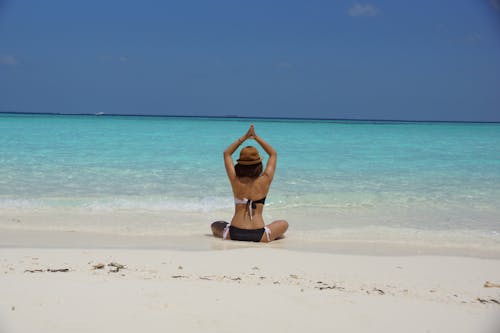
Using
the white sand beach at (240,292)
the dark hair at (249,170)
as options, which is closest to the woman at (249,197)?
the dark hair at (249,170)

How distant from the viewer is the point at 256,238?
6.34 meters

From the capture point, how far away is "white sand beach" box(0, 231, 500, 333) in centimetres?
342

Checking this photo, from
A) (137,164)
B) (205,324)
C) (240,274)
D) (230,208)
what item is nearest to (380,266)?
(240,274)

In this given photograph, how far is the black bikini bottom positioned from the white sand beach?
69cm

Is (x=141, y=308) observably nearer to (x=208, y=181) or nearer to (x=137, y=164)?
(x=208, y=181)

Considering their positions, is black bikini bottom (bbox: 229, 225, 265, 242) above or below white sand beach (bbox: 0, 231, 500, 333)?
below

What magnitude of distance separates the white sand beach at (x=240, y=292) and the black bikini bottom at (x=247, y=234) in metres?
0.69

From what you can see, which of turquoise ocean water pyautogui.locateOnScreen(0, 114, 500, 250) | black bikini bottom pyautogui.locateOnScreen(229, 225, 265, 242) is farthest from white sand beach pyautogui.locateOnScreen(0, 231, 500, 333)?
turquoise ocean water pyautogui.locateOnScreen(0, 114, 500, 250)

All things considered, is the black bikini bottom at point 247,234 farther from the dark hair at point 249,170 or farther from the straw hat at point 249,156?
the straw hat at point 249,156

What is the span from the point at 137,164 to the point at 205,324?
11.0 metres

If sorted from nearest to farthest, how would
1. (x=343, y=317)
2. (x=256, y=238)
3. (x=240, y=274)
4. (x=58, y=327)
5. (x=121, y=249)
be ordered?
1. (x=58, y=327)
2. (x=343, y=317)
3. (x=240, y=274)
4. (x=121, y=249)
5. (x=256, y=238)

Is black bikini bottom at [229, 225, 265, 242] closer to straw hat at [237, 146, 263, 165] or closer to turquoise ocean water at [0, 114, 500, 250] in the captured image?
straw hat at [237, 146, 263, 165]

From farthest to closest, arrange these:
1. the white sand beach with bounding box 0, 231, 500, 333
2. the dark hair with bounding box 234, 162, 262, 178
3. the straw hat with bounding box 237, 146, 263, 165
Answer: the dark hair with bounding box 234, 162, 262, 178 → the straw hat with bounding box 237, 146, 263, 165 → the white sand beach with bounding box 0, 231, 500, 333

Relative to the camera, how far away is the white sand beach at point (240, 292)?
11.2ft
